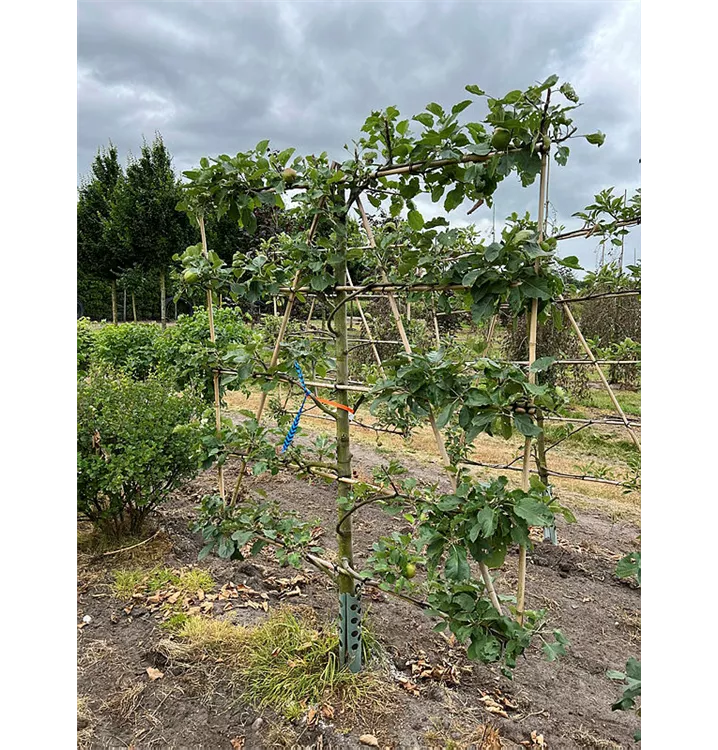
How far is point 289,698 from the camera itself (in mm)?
2010

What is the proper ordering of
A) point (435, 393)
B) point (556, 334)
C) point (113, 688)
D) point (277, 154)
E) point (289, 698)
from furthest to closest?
point (556, 334), point (113, 688), point (289, 698), point (277, 154), point (435, 393)

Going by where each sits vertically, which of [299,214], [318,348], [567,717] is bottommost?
[567,717]

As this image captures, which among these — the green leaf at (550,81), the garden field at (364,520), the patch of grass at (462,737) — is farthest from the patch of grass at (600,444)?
A: the green leaf at (550,81)

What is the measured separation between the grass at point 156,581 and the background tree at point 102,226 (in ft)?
48.9

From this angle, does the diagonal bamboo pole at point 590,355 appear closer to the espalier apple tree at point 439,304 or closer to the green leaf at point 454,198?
the espalier apple tree at point 439,304

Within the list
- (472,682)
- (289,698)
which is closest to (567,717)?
(472,682)

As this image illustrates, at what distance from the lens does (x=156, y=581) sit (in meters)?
2.94

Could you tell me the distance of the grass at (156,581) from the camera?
2.86 meters

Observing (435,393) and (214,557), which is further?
(214,557)

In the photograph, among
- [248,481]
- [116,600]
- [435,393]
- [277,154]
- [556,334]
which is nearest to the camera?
→ [435,393]

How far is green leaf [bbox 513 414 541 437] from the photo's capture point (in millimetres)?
1268

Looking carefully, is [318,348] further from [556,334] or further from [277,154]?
[556,334]

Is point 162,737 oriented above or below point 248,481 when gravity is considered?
below
